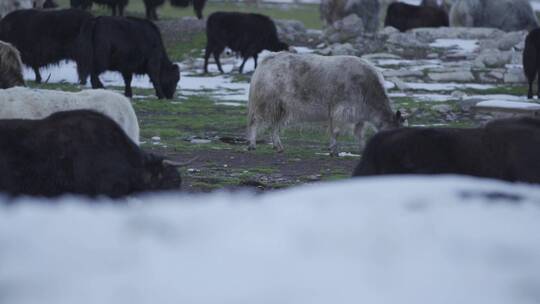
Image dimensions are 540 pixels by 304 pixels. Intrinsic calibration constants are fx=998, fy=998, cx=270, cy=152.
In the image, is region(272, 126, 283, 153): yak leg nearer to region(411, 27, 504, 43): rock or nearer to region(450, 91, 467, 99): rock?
region(450, 91, 467, 99): rock

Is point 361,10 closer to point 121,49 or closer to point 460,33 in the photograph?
point 460,33

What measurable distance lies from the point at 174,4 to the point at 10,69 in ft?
67.7

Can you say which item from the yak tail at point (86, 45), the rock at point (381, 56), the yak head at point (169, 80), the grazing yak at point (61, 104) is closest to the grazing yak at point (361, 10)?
the rock at point (381, 56)

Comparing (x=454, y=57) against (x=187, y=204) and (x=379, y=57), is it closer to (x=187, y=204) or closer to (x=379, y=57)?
(x=379, y=57)

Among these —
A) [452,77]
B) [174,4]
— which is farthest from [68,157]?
[174,4]

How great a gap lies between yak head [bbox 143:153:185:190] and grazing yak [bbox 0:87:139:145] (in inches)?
63.9

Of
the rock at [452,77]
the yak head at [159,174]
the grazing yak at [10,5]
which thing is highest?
the yak head at [159,174]

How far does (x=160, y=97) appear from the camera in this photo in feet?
54.5

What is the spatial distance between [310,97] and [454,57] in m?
14.2

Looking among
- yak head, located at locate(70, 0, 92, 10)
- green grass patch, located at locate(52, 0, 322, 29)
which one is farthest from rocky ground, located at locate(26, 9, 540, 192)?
green grass patch, located at locate(52, 0, 322, 29)

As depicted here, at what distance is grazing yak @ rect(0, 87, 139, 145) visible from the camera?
764cm

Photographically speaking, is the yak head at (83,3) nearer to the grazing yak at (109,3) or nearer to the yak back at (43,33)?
the grazing yak at (109,3)

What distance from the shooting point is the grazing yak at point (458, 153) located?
5.35 meters

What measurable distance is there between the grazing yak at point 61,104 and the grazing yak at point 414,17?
90.7ft
